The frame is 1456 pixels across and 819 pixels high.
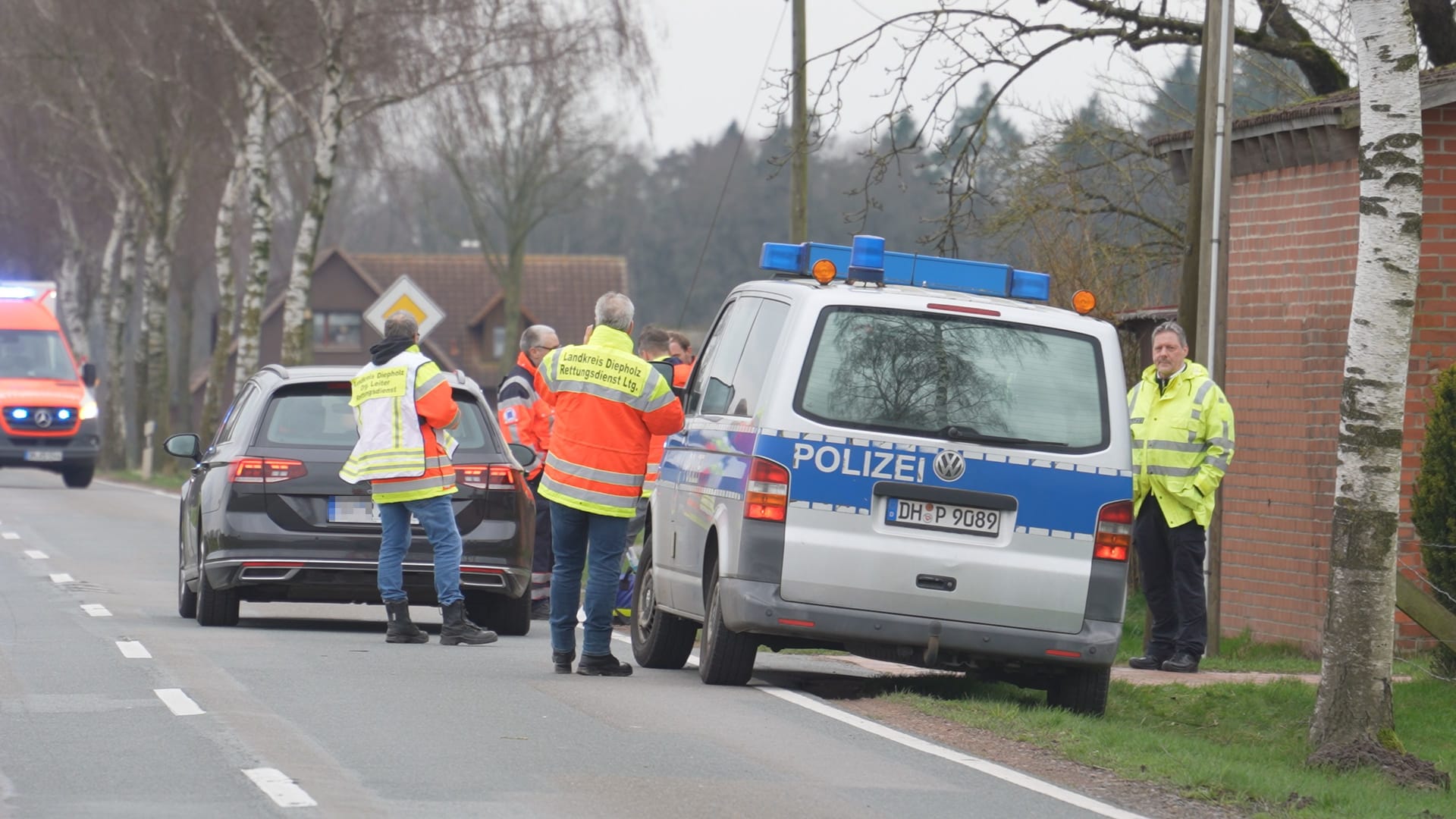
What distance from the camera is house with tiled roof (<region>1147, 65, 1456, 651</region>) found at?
1355cm

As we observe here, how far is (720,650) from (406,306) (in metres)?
14.4

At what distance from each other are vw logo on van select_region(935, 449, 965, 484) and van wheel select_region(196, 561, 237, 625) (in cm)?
505

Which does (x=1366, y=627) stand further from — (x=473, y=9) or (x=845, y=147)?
(x=845, y=147)

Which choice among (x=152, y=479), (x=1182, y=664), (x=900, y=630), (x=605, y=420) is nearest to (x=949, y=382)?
(x=900, y=630)

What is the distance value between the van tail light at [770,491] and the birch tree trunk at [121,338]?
46523mm

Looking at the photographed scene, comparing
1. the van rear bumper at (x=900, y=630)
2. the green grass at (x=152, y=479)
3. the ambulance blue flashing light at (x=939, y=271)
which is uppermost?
the ambulance blue flashing light at (x=939, y=271)

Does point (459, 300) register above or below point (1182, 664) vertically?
above

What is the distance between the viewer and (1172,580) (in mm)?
12961

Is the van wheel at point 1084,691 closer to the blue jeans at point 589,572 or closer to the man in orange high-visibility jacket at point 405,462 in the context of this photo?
the blue jeans at point 589,572

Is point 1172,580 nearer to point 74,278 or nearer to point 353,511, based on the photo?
point 353,511

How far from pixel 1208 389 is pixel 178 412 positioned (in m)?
67.7

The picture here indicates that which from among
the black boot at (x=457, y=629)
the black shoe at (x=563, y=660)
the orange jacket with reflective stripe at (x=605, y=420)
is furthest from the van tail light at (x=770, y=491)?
the black boot at (x=457, y=629)

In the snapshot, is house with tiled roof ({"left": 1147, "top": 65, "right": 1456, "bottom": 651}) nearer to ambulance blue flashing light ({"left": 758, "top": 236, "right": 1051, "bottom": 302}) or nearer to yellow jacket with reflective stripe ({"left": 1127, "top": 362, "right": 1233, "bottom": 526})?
yellow jacket with reflective stripe ({"left": 1127, "top": 362, "right": 1233, "bottom": 526})

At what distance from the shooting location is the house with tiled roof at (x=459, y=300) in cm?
8075
